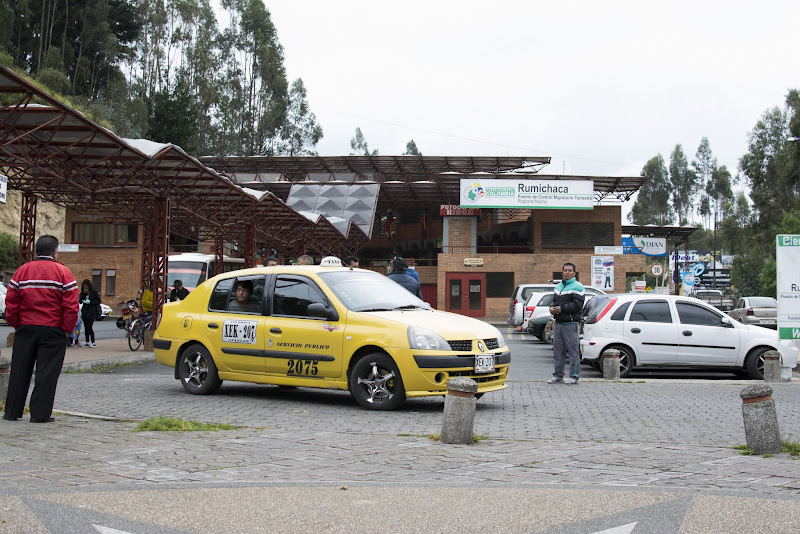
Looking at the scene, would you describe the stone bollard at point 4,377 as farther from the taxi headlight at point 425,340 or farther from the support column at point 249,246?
the support column at point 249,246

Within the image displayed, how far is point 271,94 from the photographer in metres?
77.7

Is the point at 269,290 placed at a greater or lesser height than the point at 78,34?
lesser

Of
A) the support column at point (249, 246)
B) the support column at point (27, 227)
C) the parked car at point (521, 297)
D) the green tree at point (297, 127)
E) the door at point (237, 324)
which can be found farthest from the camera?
the green tree at point (297, 127)

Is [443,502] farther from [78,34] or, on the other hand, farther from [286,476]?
[78,34]

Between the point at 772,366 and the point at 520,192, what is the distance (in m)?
36.1

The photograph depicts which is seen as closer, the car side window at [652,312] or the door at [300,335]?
the door at [300,335]

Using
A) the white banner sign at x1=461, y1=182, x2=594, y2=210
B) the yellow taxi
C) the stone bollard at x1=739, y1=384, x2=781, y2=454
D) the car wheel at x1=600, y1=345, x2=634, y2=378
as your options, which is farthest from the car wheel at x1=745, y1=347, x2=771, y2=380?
the white banner sign at x1=461, y1=182, x2=594, y2=210

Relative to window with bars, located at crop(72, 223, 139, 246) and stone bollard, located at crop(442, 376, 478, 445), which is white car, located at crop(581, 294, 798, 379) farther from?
window with bars, located at crop(72, 223, 139, 246)

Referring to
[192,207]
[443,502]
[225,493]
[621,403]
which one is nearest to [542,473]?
[443,502]

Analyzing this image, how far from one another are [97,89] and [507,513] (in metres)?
68.1

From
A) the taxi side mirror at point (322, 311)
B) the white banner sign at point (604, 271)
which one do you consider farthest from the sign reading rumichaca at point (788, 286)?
the white banner sign at point (604, 271)

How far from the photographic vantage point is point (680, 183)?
123m

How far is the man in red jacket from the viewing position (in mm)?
7789

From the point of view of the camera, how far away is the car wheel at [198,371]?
34.8ft
